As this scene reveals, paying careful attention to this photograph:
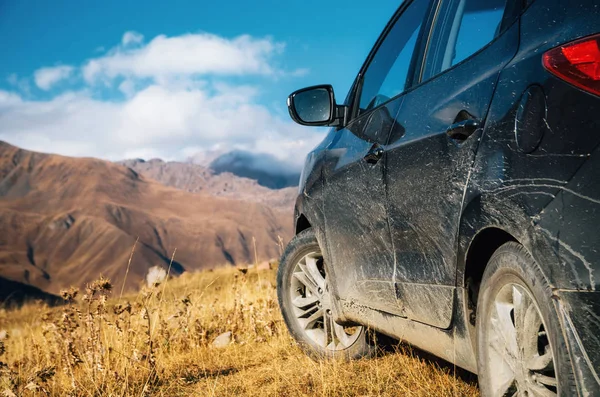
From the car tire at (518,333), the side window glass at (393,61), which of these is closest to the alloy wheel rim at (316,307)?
the side window glass at (393,61)

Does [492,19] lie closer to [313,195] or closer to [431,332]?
[431,332]

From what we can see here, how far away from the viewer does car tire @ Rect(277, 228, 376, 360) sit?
361 centimetres

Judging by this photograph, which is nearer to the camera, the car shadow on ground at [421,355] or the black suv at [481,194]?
the black suv at [481,194]

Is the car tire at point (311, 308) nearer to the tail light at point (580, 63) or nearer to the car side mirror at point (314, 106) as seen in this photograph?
the car side mirror at point (314, 106)

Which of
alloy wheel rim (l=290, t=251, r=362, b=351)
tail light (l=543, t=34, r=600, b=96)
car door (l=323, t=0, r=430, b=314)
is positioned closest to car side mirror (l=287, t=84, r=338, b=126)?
car door (l=323, t=0, r=430, b=314)

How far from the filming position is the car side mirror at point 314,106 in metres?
3.67

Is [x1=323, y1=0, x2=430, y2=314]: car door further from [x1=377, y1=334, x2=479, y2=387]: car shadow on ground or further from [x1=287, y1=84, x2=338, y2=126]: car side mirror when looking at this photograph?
[x1=377, y1=334, x2=479, y2=387]: car shadow on ground

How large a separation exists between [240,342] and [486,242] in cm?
350

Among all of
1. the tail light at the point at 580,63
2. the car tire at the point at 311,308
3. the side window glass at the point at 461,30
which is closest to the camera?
the tail light at the point at 580,63

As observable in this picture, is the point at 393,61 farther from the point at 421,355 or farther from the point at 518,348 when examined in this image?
the point at 518,348

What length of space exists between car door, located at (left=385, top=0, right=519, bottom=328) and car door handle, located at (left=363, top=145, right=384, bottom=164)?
0.34 feet

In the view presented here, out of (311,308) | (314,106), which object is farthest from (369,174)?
(311,308)

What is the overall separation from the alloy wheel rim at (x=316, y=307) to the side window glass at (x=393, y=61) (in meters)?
1.09

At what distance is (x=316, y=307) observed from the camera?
Result: 3.85 metres
